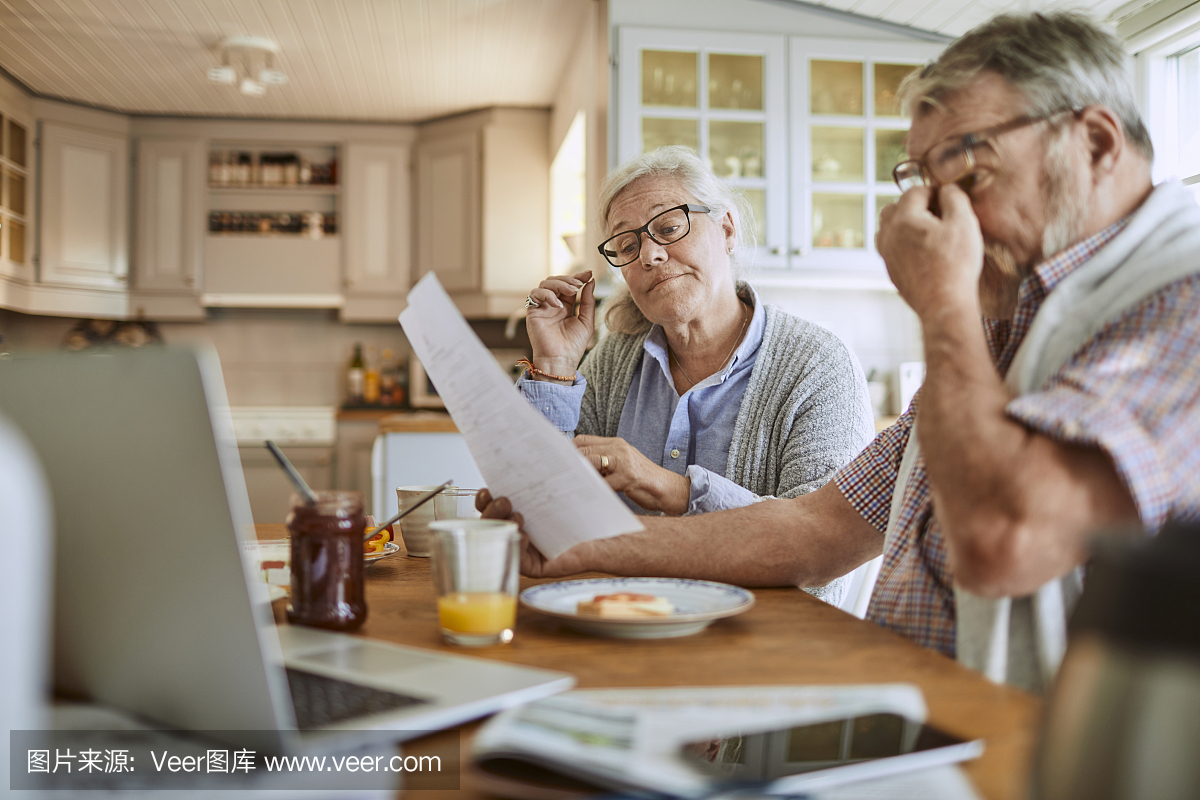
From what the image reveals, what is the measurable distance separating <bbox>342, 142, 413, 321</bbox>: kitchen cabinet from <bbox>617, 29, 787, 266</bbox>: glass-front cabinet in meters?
2.02

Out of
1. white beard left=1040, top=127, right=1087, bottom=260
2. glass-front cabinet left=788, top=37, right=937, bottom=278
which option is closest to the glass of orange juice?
white beard left=1040, top=127, right=1087, bottom=260

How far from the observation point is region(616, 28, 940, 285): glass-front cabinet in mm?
3182

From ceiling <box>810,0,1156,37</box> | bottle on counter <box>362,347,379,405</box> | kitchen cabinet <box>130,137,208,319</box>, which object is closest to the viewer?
ceiling <box>810,0,1156,37</box>

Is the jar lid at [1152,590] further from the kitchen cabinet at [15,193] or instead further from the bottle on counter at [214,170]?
the bottle on counter at [214,170]

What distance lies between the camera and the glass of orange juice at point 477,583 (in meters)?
0.73

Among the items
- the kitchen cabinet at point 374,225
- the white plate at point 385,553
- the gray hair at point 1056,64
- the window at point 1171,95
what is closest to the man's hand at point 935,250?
the gray hair at point 1056,64

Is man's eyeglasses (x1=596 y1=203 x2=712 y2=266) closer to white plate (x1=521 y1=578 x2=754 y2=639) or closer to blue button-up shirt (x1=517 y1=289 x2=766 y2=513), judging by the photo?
blue button-up shirt (x1=517 y1=289 x2=766 y2=513)

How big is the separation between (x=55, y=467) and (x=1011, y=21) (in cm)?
92

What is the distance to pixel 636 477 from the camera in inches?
50.1

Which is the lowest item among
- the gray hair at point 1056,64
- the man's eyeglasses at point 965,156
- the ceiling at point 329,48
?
the man's eyeglasses at point 965,156

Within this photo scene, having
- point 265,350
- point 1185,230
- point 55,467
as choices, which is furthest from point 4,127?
point 1185,230

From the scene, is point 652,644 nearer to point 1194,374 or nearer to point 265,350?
point 1194,374

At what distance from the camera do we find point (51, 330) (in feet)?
15.7

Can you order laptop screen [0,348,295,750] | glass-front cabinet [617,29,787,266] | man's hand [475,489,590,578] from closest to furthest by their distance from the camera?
laptop screen [0,348,295,750], man's hand [475,489,590,578], glass-front cabinet [617,29,787,266]
